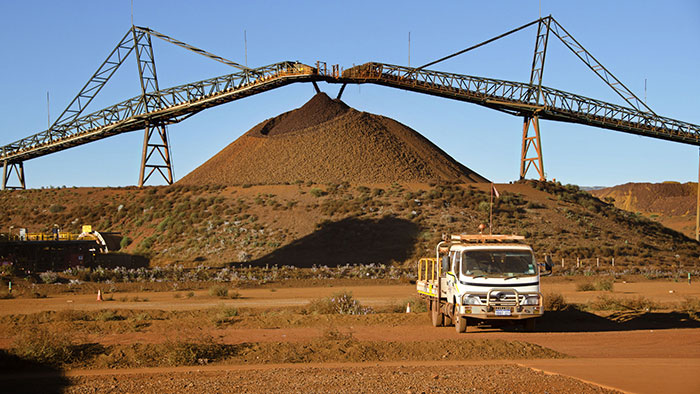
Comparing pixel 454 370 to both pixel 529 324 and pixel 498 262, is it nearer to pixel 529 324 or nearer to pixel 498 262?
pixel 498 262

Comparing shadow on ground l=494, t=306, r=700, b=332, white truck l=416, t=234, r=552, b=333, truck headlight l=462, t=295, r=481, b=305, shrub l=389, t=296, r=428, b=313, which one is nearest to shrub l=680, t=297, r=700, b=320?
shadow on ground l=494, t=306, r=700, b=332

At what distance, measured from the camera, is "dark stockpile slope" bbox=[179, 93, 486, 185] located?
259 ft

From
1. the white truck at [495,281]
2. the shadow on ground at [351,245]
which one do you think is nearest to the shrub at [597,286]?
the white truck at [495,281]

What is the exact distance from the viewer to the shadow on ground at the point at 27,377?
46.4 ft

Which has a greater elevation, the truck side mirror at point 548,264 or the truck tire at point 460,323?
the truck side mirror at point 548,264

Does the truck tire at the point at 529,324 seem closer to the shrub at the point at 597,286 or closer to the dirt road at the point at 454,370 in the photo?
the dirt road at the point at 454,370

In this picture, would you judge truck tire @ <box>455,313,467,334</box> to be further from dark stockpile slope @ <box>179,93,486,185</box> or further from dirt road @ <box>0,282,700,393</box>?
dark stockpile slope @ <box>179,93,486,185</box>

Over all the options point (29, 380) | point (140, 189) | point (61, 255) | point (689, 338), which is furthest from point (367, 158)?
point (29, 380)

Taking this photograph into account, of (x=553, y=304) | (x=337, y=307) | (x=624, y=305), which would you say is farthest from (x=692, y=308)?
(x=337, y=307)

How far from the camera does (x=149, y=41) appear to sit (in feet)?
216

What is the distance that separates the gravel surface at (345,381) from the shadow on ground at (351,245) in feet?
129

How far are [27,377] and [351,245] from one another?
44.2 metres

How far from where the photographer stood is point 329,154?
8212cm

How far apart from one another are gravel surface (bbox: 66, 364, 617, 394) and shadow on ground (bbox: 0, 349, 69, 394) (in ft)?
1.33
